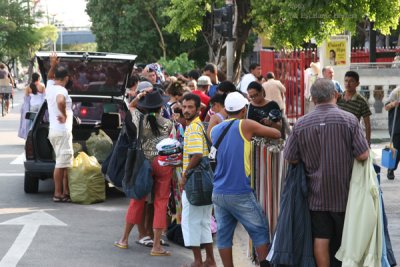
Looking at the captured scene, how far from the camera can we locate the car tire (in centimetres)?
1410

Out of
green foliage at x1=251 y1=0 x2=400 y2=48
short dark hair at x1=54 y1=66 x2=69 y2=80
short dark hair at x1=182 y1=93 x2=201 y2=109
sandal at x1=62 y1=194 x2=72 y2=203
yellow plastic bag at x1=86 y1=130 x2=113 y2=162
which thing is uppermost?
green foliage at x1=251 y1=0 x2=400 y2=48

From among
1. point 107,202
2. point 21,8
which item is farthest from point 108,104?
point 21,8

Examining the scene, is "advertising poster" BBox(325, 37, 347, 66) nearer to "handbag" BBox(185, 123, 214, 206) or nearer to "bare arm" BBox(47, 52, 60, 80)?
→ "bare arm" BBox(47, 52, 60, 80)

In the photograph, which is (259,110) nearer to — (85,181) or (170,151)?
(170,151)

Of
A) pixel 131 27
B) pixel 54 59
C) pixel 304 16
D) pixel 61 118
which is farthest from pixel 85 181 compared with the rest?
pixel 131 27

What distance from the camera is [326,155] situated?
7383 millimetres

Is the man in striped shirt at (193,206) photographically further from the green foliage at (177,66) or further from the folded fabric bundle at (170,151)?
the green foliage at (177,66)

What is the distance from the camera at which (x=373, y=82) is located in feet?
77.6

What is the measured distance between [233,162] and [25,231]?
12.2ft

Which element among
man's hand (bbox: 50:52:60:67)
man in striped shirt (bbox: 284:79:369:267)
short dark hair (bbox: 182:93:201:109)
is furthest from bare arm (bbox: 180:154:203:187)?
man's hand (bbox: 50:52:60:67)

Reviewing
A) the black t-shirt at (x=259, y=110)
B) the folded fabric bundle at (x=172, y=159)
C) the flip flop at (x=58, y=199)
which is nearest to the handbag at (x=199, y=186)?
the folded fabric bundle at (x=172, y=159)

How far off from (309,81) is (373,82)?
2.48 metres

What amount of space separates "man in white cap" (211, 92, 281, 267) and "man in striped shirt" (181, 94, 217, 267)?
656 millimetres

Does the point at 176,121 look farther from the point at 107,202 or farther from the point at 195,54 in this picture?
the point at 195,54
